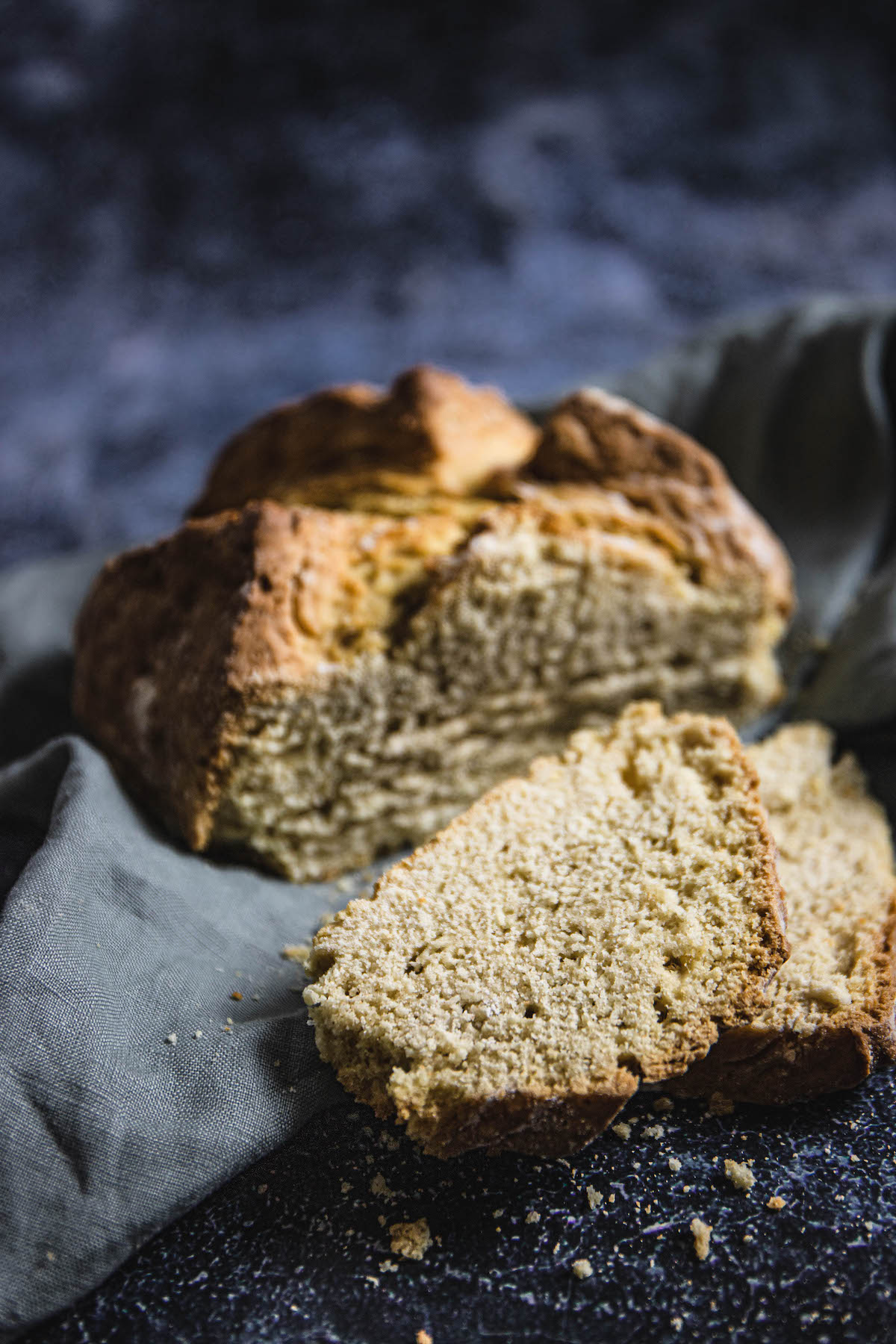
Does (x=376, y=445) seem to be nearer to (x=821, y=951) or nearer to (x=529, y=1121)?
(x=821, y=951)

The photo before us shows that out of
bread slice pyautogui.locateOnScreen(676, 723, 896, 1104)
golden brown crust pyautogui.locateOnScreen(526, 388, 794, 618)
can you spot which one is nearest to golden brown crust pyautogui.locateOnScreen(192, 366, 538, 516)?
golden brown crust pyautogui.locateOnScreen(526, 388, 794, 618)

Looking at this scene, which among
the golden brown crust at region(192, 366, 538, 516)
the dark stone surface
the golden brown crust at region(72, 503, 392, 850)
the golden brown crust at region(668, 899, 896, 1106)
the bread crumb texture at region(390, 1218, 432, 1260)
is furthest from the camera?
the golden brown crust at region(192, 366, 538, 516)

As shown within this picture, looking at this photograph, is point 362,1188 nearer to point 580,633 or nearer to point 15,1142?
point 15,1142

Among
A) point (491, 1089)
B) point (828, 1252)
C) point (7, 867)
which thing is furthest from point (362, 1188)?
point (7, 867)

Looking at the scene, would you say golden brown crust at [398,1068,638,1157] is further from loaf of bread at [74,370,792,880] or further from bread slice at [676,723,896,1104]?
loaf of bread at [74,370,792,880]

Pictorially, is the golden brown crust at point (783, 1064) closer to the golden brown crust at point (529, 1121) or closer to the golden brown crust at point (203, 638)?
the golden brown crust at point (529, 1121)
